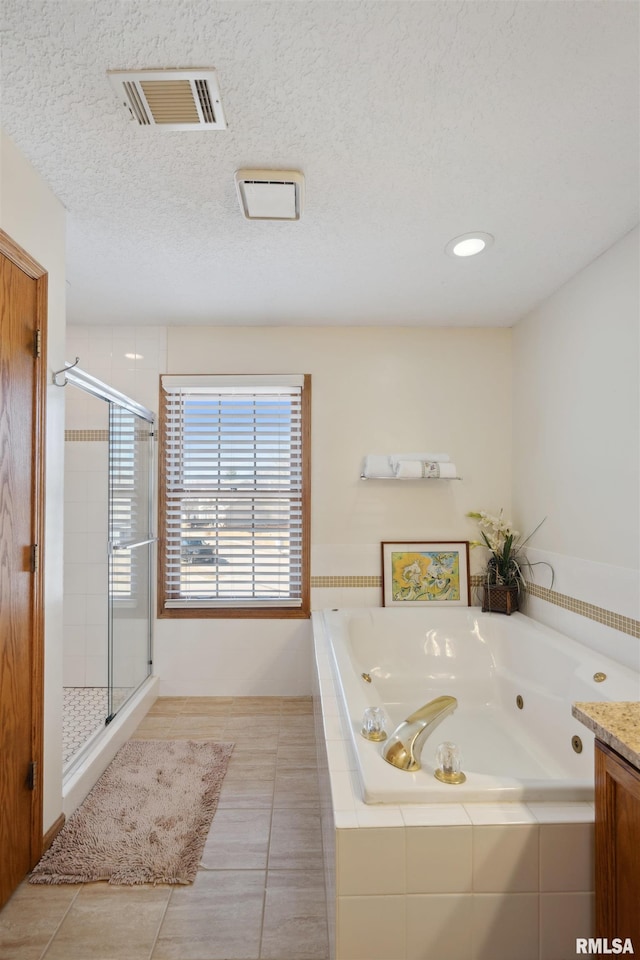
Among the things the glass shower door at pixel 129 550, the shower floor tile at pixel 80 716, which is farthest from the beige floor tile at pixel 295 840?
the glass shower door at pixel 129 550

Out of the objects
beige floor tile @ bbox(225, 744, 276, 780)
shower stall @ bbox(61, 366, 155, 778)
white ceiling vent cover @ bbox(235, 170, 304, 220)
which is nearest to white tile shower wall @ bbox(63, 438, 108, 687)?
shower stall @ bbox(61, 366, 155, 778)

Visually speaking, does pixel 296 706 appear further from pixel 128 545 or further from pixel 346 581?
pixel 128 545

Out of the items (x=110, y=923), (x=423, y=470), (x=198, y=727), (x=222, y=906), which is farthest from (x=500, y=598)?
(x=110, y=923)

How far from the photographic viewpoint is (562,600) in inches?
108

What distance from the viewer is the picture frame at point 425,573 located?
342cm

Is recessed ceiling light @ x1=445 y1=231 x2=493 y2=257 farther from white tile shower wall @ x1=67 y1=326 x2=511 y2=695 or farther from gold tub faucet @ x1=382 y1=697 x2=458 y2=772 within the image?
gold tub faucet @ x1=382 y1=697 x2=458 y2=772

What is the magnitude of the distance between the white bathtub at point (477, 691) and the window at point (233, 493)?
1.84ft

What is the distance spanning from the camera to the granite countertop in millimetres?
1056

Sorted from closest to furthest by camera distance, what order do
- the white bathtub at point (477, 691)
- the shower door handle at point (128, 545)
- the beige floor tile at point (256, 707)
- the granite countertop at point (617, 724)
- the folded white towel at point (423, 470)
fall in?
1. the granite countertop at point (617, 724)
2. the white bathtub at point (477, 691)
3. the shower door handle at point (128, 545)
4. the beige floor tile at point (256, 707)
5. the folded white towel at point (423, 470)

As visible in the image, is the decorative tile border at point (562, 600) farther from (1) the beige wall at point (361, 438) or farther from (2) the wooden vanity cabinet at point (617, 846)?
(2) the wooden vanity cabinet at point (617, 846)

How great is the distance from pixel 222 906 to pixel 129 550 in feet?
5.89

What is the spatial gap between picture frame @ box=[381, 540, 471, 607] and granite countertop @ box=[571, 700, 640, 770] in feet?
7.08

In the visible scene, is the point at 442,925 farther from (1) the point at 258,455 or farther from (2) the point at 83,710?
(1) the point at 258,455

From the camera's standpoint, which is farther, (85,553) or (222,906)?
(85,553)
